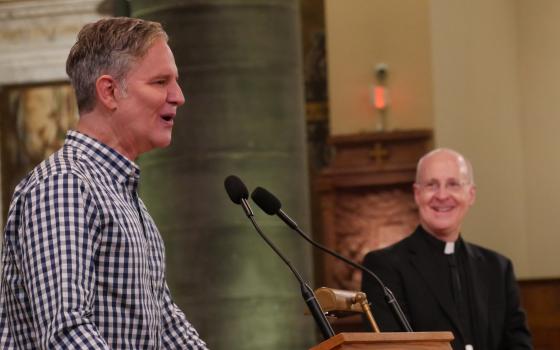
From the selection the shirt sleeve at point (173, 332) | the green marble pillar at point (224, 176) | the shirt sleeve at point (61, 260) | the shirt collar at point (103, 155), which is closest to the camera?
the shirt sleeve at point (61, 260)

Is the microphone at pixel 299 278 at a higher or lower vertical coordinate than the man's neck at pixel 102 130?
lower

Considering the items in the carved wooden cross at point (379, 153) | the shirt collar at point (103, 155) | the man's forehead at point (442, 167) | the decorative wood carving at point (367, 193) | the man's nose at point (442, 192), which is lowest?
the decorative wood carving at point (367, 193)

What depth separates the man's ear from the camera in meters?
3.00

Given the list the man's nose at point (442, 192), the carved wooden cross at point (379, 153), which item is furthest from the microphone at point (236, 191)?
the carved wooden cross at point (379, 153)

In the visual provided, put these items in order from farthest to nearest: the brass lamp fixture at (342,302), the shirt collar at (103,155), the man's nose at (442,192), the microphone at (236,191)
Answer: the man's nose at (442,192) < the brass lamp fixture at (342,302) < the microphone at (236,191) < the shirt collar at (103,155)

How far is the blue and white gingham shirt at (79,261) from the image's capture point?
8.77 feet

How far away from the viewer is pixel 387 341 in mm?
3178

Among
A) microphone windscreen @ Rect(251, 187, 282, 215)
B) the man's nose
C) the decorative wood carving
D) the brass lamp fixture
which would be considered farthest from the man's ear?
the decorative wood carving

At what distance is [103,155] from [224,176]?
439 cm

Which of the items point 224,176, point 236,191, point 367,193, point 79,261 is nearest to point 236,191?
point 236,191

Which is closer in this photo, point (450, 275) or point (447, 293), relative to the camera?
point (447, 293)

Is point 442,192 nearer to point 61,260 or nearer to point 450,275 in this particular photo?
point 450,275

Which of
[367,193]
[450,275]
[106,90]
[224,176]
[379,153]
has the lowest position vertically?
[367,193]

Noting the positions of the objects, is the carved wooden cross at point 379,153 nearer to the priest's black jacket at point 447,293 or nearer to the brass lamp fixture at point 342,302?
the priest's black jacket at point 447,293
